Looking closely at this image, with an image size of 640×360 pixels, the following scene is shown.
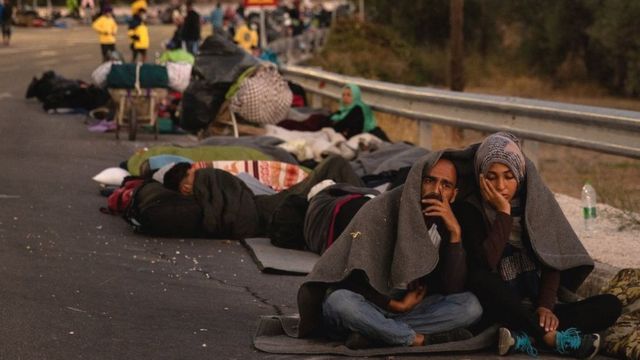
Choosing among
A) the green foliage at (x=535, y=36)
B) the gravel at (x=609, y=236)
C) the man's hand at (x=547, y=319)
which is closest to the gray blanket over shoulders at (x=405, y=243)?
the man's hand at (x=547, y=319)

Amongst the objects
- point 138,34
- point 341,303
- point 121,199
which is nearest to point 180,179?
point 121,199

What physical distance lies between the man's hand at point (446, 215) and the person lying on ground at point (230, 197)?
446 cm

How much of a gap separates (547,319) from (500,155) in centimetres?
83

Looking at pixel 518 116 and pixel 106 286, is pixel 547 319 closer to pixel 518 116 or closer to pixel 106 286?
pixel 106 286

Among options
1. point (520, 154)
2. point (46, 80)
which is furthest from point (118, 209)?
point (46, 80)

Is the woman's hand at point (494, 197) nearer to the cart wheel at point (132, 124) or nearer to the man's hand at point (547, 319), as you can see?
the man's hand at point (547, 319)

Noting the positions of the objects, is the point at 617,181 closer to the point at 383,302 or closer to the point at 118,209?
the point at 118,209

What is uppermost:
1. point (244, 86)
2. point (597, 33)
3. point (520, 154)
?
point (520, 154)

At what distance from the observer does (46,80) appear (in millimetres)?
27891

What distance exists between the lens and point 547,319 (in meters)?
7.62

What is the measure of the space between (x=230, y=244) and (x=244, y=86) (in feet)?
28.8

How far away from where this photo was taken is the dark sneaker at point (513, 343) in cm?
753

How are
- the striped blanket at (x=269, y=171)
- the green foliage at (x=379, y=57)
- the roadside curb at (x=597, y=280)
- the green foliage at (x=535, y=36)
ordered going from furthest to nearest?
the green foliage at (x=379, y=57) → the green foliage at (x=535, y=36) → the striped blanket at (x=269, y=171) → the roadside curb at (x=597, y=280)

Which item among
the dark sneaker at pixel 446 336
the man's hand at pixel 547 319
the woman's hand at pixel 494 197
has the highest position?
the woman's hand at pixel 494 197
